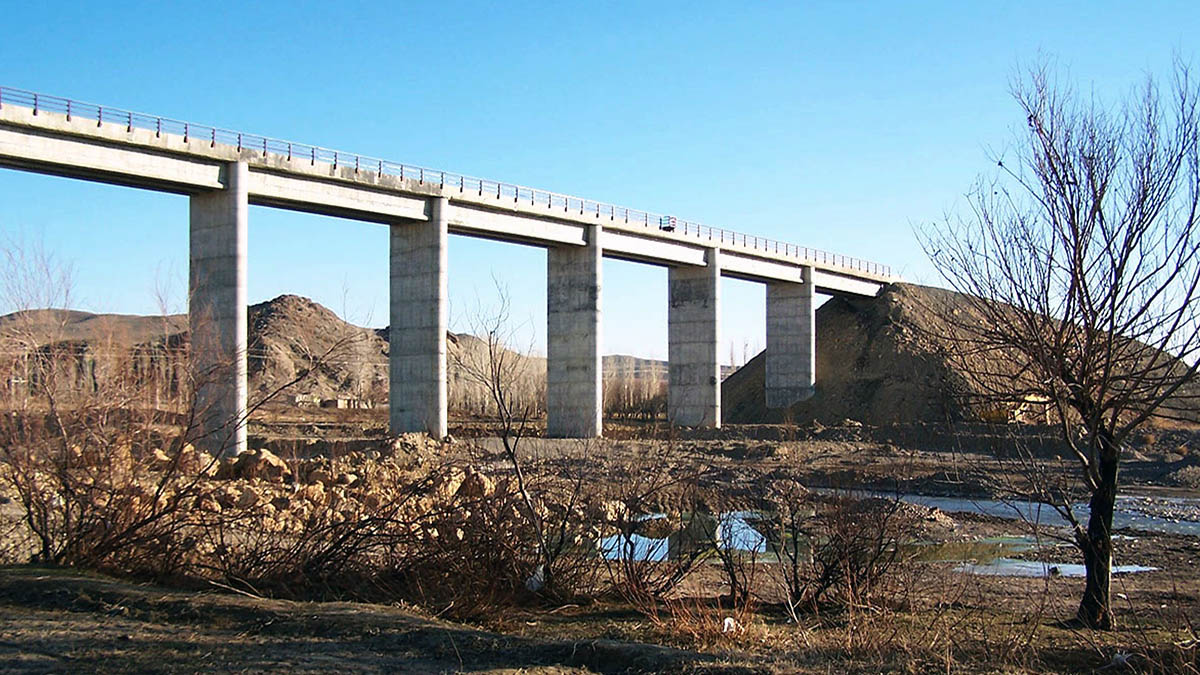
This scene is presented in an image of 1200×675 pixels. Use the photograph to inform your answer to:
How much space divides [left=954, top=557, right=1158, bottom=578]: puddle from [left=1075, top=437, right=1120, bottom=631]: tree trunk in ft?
19.7

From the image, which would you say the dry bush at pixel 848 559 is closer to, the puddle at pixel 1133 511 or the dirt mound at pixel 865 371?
the puddle at pixel 1133 511

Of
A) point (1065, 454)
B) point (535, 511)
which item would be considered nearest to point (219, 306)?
point (535, 511)

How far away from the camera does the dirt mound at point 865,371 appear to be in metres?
62.2

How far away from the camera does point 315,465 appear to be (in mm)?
24844

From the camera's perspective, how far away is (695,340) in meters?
57.5

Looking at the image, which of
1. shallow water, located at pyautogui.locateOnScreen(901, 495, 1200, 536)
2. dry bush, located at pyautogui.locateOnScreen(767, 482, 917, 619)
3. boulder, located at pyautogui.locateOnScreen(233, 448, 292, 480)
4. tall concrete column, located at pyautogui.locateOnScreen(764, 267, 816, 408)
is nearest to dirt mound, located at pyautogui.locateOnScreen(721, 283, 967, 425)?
tall concrete column, located at pyautogui.locateOnScreen(764, 267, 816, 408)

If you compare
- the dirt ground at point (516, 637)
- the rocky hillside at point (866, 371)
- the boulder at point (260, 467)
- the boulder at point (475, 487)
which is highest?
the rocky hillside at point (866, 371)

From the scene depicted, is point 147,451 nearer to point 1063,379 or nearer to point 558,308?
→ point 1063,379

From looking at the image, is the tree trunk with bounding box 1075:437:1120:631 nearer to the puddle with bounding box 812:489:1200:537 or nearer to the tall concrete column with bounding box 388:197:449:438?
the puddle with bounding box 812:489:1200:537

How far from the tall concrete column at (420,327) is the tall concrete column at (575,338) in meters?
9.08

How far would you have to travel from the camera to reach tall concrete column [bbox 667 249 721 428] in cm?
5697

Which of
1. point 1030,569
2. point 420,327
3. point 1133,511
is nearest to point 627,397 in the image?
point 420,327

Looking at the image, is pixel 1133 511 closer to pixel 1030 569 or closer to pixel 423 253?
pixel 1030 569

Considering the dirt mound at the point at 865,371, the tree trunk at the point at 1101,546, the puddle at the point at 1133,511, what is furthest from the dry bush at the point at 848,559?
the dirt mound at the point at 865,371
